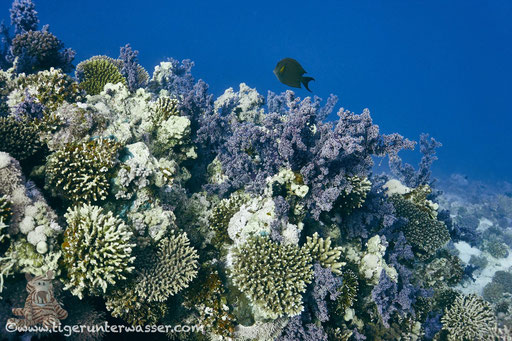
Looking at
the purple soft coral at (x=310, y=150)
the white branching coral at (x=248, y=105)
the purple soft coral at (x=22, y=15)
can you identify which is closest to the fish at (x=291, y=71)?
the purple soft coral at (x=310, y=150)

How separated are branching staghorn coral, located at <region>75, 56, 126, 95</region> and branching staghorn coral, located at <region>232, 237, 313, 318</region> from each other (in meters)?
6.50

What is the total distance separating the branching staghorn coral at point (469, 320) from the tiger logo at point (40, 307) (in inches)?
364

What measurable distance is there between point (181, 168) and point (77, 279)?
3.58 m

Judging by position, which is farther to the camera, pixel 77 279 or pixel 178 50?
pixel 178 50

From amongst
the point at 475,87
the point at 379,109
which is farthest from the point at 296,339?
the point at 475,87

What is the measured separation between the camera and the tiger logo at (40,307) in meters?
4.11

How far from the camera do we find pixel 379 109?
157 meters

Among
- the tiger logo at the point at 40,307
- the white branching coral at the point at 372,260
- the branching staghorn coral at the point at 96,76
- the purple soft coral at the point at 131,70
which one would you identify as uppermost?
the purple soft coral at the point at 131,70

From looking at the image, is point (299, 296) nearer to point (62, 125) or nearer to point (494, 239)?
point (62, 125)

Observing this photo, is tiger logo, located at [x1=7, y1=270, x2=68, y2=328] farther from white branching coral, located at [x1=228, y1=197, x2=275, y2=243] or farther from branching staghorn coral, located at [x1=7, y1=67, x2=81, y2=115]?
branching staghorn coral, located at [x1=7, y1=67, x2=81, y2=115]

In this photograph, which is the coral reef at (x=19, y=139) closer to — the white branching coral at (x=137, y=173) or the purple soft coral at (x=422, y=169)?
the white branching coral at (x=137, y=173)

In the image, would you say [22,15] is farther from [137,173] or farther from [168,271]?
[168,271]

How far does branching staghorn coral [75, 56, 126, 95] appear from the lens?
8.46 meters

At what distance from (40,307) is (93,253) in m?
1.01
